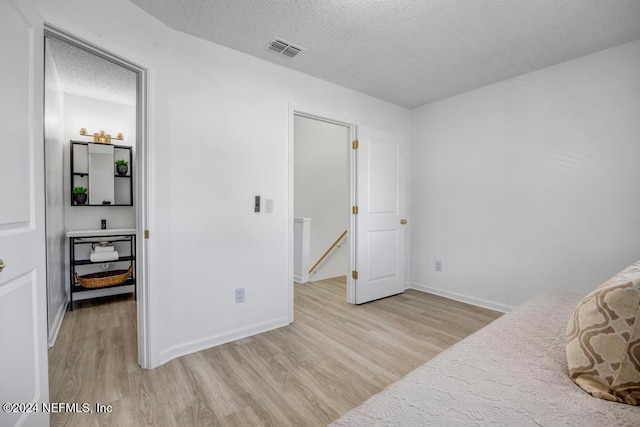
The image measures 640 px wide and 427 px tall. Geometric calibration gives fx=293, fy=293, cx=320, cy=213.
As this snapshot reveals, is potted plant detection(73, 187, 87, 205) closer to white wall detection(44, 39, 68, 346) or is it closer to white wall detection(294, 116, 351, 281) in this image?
white wall detection(44, 39, 68, 346)

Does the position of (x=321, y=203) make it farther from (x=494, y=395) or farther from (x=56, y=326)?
(x=494, y=395)

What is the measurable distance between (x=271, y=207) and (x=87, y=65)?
7.52 feet

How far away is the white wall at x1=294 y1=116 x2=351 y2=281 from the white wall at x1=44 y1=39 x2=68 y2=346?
2857mm

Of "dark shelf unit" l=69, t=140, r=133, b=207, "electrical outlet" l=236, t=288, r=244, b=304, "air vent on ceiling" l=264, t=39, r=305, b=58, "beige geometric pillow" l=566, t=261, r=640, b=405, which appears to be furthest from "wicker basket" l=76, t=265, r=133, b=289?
"beige geometric pillow" l=566, t=261, r=640, b=405

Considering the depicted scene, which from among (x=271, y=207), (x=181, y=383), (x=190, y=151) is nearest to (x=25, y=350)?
(x=181, y=383)

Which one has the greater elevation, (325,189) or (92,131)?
(92,131)

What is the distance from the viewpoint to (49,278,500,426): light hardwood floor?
1553 millimetres

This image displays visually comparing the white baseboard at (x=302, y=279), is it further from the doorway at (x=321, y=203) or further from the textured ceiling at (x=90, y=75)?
the textured ceiling at (x=90, y=75)

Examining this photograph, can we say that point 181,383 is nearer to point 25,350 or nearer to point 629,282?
point 25,350

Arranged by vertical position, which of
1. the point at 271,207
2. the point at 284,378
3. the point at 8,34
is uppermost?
the point at 8,34

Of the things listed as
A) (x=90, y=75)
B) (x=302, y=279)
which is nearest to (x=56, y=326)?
(x=90, y=75)

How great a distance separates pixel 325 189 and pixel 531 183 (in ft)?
9.38

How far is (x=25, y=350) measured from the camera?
3.88 feet

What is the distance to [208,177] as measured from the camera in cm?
226
